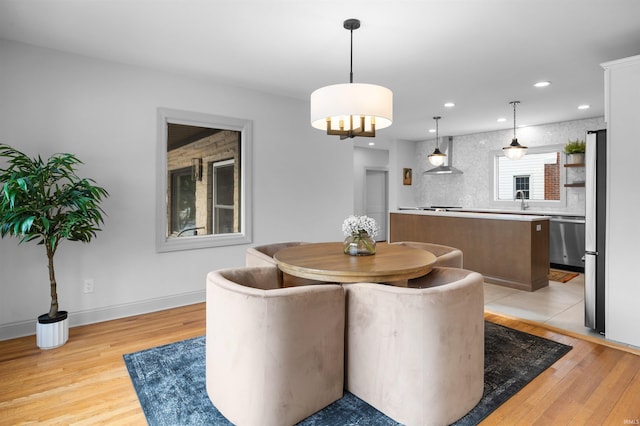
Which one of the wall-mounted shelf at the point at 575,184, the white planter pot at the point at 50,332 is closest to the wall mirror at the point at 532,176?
the wall-mounted shelf at the point at 575,184

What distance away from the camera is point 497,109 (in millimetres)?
5320

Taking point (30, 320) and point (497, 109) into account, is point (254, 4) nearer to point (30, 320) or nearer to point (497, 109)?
point (30, 320)

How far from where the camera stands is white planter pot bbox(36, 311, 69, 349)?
2.77 metres

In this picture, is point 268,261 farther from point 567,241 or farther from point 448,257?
point 567,241

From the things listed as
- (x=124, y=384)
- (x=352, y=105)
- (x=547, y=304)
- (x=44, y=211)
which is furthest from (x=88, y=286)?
(x=547, y=304)

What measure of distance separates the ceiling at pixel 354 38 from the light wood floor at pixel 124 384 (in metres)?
2.41

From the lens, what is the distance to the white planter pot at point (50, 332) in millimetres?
2773

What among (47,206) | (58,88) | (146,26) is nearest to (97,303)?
(47,206)

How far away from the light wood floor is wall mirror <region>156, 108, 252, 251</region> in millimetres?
1145

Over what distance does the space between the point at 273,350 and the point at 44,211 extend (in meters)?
2.20

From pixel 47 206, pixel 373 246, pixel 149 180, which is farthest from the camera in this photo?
pixel 149 180

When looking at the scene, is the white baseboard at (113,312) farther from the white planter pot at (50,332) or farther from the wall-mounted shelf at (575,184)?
the wall-mounted shelf at (575,184)

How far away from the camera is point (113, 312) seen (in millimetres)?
3447

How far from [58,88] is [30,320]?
200cm
